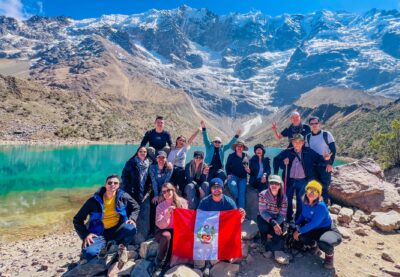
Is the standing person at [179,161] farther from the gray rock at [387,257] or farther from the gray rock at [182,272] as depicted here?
the gray rock at [387,257]

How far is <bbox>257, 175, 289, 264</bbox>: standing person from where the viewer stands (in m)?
9.69

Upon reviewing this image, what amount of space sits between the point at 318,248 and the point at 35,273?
8.50 m

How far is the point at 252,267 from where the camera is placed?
30.9 ft

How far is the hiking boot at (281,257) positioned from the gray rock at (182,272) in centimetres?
227

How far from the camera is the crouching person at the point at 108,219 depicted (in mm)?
9016

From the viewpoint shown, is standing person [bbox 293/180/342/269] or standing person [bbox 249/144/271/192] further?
standing person [bbox 249/144/271/192]

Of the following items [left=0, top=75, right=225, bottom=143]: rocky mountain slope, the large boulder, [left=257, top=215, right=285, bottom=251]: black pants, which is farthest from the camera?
[left=0, top=75, right=225, bottom=143]: rocky mountain slope

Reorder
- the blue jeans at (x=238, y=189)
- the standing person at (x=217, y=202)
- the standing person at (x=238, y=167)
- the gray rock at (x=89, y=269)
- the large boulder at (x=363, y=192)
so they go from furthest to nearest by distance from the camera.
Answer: the large boulder at (x=363, y=192) < the standing person at (x=238, y=167) < the blue jeans at (x=238, y=189) < the standing person at (x=217, y=202) < the gray rock at (x=89, y=269)

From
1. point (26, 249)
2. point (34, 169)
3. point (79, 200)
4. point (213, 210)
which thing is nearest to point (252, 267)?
point (213, 210)

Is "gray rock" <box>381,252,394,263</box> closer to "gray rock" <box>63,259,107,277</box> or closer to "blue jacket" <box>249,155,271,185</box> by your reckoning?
"blue jacket" <box>249,155,271,185</box>

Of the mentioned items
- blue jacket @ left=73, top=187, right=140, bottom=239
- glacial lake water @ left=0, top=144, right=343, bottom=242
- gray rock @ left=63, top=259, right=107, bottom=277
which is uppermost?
blue jacket @ left=73, top=187, right=140, bottom=239

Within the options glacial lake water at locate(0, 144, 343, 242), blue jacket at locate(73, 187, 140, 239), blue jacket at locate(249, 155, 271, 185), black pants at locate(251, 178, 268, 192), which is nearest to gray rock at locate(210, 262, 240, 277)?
blue jacket at locate(73, 187, 140, 239)

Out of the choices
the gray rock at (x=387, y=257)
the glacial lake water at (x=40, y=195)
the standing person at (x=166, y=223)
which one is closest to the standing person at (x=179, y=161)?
the standing person at (x=166, y=223)

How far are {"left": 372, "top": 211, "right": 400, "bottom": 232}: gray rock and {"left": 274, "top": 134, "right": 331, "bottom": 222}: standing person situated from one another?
10.7 feet
